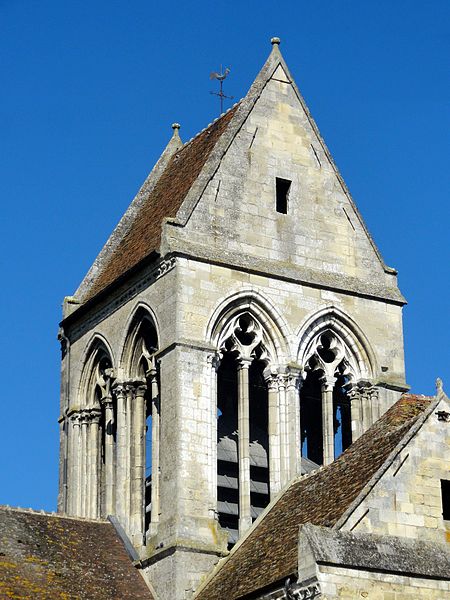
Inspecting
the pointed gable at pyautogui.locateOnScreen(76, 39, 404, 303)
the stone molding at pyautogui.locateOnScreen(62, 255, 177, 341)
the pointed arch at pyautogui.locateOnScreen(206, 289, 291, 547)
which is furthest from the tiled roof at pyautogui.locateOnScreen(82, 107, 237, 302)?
the pointed arch at pyautogui.locateOnScreen(206, 289, 291, 547)

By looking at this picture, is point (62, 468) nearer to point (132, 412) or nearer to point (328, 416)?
point (132, 412)

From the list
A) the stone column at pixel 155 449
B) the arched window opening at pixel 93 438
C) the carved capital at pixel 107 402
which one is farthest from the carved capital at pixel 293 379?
the carved capital at pixel 107 402

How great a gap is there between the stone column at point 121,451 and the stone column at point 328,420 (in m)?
4.37

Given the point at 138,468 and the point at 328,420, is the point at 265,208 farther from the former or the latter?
the point at 138,468

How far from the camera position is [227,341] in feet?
136

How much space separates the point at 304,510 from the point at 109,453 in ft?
25.0

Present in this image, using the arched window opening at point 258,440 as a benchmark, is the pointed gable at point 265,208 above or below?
above

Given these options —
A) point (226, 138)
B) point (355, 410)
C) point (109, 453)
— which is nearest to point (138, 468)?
point (109, 453)

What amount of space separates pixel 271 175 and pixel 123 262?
3997 mm

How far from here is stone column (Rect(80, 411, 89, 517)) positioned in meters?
43.3

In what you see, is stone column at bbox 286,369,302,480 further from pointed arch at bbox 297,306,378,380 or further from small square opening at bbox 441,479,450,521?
small square opening at bbox 441,479,450,521

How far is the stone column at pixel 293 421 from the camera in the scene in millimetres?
41000

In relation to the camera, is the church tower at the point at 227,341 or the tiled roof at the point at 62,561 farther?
the church tower at the point at 227,341

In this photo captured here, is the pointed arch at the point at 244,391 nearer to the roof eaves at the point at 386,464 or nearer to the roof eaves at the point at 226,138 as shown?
the roof eaves at the point at 226,138
